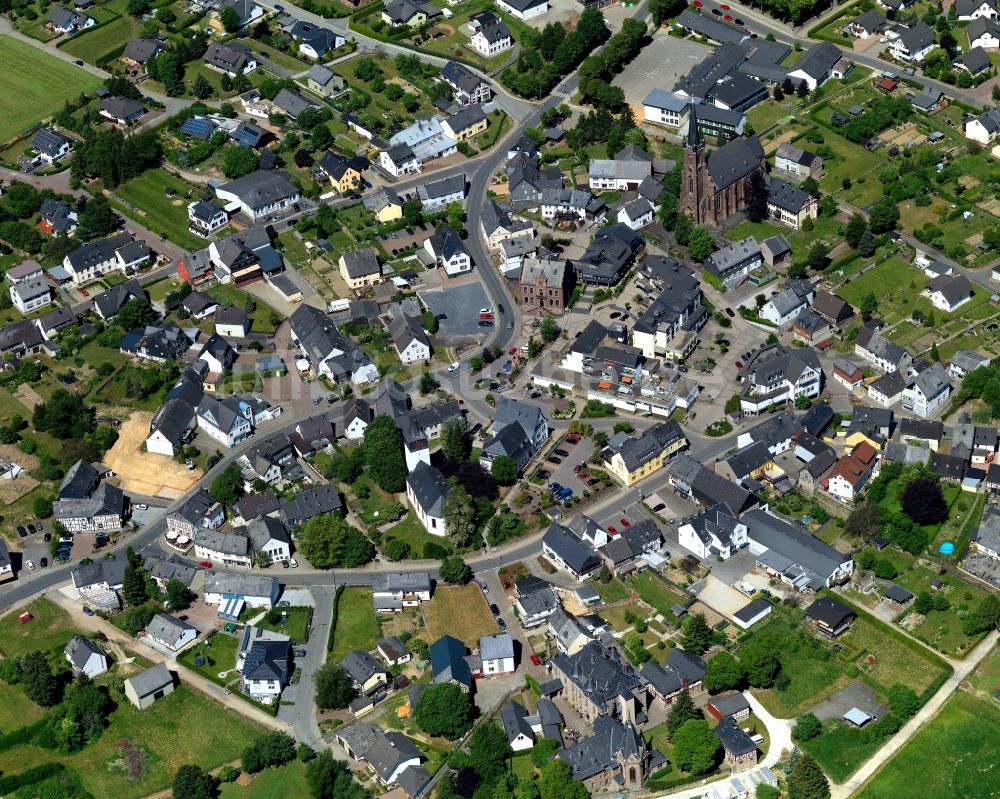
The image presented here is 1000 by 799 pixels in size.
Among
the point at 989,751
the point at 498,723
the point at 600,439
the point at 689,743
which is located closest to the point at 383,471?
the point at 600,439

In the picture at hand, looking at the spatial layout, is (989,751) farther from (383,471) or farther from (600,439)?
(383,471)

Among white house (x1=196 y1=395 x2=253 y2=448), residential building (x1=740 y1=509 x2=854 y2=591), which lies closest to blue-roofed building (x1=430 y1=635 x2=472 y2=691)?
residential building (x1=740 y1=509 x2=854 y2=591)

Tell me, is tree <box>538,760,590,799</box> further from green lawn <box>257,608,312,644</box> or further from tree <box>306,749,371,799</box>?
green lawn <box>257,608,312,644</box>

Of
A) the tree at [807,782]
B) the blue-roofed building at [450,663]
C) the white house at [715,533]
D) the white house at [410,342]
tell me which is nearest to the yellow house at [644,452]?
the white house at [715,533]

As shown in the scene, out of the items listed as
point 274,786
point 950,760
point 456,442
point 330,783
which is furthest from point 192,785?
point 950,760

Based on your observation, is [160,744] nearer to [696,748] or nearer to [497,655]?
[497,655]
